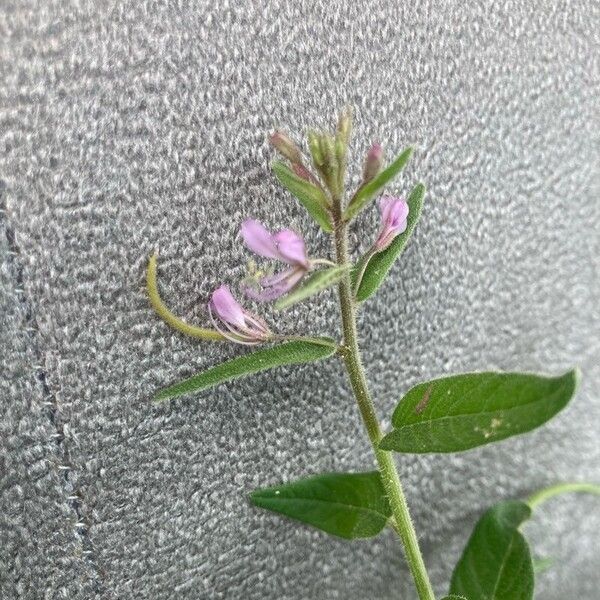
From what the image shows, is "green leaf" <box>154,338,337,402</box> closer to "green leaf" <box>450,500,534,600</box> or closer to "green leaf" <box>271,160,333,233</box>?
"green leaf" <box>271,160,333,233</box>

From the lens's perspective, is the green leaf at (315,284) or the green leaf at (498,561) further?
the green leaf at (498,561)

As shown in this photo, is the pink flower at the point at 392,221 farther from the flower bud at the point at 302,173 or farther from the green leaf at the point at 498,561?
the green leaf at the point at 498,561

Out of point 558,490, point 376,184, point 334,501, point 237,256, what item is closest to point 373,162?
point 376,184

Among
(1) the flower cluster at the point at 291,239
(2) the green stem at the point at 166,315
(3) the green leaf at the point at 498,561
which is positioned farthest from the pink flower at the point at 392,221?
(3) the green leaf at the point at 498,561

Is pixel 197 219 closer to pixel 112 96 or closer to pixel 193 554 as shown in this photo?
pixel 112 96

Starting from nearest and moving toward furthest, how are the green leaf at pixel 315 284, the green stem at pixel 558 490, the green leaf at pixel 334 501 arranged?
the green leaf at pixel 315 284
the green leaf at pixel 334 501
the green stem at pixel 558 490

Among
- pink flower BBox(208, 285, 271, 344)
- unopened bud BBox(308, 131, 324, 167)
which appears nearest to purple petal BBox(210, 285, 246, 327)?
pink flower BBox(208, 285, 271, 344)

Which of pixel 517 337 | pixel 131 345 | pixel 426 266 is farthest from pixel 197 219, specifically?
pixel 517 337
